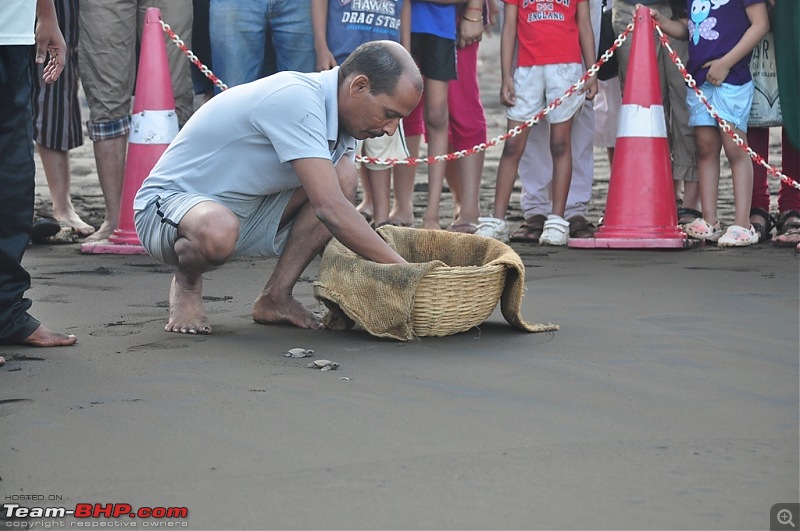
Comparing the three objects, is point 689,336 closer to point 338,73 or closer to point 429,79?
point 338,73

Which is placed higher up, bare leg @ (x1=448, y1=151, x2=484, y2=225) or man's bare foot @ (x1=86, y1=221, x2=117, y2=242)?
bare leg @ (x1=448, y1=151, x2=484, y2=225)

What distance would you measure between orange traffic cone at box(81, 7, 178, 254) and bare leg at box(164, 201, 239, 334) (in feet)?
6.73

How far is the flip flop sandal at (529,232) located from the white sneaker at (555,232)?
0.42 ft

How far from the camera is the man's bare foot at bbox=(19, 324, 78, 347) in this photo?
11.7 ft

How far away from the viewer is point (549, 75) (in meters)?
6.14

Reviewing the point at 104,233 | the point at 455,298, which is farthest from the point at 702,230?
the point at 104,233

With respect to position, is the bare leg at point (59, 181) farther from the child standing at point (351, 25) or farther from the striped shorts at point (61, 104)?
the child standing at point (351, 25)

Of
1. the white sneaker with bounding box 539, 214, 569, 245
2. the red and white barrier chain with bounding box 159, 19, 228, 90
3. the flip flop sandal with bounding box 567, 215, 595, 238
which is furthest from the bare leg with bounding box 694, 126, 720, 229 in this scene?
the red and white barrier chain with bounding box 159, 19, 228, 90

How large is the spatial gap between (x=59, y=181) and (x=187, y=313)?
9.11 ft

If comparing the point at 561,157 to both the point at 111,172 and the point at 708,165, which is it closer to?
the point at 708,165

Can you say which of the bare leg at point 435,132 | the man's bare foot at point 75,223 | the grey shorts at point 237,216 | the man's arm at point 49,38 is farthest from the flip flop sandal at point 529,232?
the man's arm at point 49,38

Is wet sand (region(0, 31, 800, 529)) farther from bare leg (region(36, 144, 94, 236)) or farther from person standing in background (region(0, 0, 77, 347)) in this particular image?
bare leg (region(36, 144, 94, 236))

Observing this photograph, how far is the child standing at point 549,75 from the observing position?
6.10 metres

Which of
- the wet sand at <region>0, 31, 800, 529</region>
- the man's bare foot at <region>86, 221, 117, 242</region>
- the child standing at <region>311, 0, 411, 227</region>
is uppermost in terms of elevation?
the child standing at <region>311, 0, 411, 227</region>
